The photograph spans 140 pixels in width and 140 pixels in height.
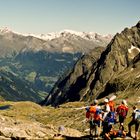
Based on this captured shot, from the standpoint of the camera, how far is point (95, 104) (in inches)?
1847

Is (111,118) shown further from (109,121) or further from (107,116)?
(107,116)

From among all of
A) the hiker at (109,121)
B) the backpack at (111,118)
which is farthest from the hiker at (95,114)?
the backpack at (111,118)

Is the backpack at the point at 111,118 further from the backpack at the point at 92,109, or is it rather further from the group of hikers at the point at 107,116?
the backpack at the point at 92,109

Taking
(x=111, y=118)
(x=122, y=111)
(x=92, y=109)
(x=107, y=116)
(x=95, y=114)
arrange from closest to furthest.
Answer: (x=111, y=118) < (x=107, y=116) < (x=95, y=114) < (x=92, y=109) < (x=122, y=111)

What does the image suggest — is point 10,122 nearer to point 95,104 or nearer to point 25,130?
point 25,130

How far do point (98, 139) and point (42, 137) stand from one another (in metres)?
8.45

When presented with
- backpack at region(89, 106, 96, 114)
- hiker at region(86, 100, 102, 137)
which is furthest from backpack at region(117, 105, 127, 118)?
backpack at region(89, 106, 96, 114)

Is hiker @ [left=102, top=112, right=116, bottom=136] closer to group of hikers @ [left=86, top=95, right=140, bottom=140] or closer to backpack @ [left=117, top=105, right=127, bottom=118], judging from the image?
group of hikers @ [left=86, top=95, right=140, bottom=140]

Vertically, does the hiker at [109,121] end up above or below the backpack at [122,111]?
below

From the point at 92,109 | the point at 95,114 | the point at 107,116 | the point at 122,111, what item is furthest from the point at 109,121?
the point at 122,111

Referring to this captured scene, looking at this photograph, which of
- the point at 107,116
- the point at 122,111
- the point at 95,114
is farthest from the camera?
the point at 122,111

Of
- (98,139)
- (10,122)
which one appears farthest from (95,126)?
(10,122)

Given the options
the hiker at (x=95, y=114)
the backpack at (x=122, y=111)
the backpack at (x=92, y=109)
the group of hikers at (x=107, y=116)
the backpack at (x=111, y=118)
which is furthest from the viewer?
the backpack at (x=122, y=111)

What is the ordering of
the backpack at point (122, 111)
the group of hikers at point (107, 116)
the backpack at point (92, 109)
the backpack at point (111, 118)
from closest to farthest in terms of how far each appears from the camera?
the backpack at point (111, 118)
the group of hikers at point (107, 116)
the backpack at point (92, 109)
the backpack at point (122, 111)
